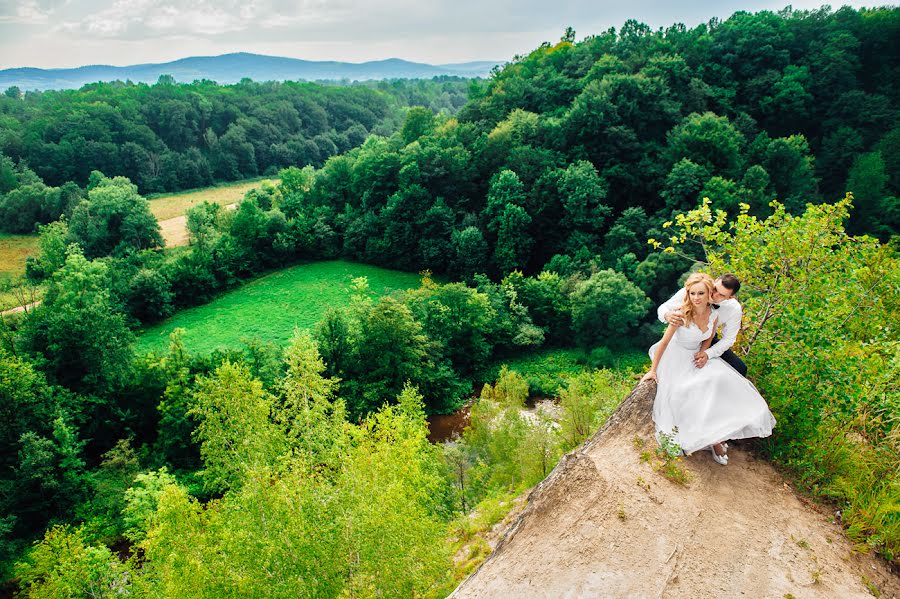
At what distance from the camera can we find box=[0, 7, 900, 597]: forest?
361 inches

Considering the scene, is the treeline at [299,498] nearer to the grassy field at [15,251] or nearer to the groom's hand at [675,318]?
the groom's hand at [675,318]

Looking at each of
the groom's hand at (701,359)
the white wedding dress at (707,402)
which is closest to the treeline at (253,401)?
the white wedding dress at (707,402)

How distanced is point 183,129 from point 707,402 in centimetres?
10203

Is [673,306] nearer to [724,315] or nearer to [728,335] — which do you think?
[724,315]

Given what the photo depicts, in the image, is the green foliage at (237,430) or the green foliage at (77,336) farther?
the green foliage at (77,336)

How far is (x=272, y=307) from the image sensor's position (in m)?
44.0

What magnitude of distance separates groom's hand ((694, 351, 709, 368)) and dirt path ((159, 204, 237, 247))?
191 feet

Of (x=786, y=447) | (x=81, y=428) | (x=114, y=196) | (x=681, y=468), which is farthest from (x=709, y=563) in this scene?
(x=114, y=196)

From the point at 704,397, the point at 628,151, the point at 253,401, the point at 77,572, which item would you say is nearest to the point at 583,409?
the point at 704,397

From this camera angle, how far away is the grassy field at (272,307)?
39.1 meters

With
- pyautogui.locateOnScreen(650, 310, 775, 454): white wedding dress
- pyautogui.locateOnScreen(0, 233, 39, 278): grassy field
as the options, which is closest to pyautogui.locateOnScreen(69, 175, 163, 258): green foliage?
pyautogui.locateOnScreen(0, 233, 39, 278): grassy field

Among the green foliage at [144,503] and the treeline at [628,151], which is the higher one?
the treeline at [628,151]

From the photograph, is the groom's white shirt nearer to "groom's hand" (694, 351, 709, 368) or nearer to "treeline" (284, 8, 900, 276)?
"groom's hand" (694, 351, 709, 368)

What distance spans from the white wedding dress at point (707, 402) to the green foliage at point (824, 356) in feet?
2.80
